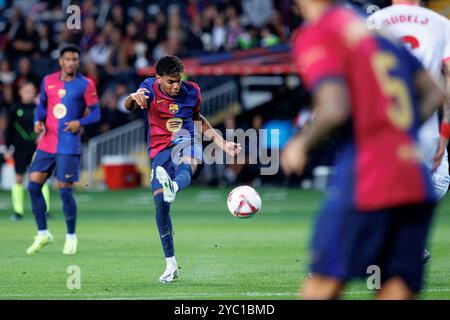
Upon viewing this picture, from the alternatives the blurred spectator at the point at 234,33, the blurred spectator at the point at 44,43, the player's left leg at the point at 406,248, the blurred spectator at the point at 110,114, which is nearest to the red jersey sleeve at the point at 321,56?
the player's left leg at the point at 406,248

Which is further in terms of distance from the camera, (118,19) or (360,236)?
(118,19)

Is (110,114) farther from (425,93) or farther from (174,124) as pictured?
(425,93)

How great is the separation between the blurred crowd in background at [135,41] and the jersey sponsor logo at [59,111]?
41.1 feet

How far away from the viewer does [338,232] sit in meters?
5.32

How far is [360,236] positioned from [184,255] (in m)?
7.91

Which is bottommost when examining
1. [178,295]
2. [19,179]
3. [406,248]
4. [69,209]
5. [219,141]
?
[178,295]

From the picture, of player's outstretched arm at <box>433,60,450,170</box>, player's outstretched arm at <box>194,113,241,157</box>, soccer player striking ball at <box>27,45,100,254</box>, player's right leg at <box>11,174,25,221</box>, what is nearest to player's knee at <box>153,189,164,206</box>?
player's outstretched arm at <box>194,113,241,157</box>

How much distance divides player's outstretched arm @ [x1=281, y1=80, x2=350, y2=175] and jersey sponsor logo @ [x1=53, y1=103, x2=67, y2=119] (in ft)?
29.0

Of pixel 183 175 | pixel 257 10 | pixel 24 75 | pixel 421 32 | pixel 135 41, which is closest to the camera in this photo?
pixel 421 32

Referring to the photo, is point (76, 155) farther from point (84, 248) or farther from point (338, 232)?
point (338, 232)

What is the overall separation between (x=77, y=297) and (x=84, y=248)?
16.2 ft

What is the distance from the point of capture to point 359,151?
211 inches

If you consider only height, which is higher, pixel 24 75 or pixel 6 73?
pixel 6 73

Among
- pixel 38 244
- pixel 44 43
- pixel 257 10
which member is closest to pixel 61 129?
pixel 38 244
